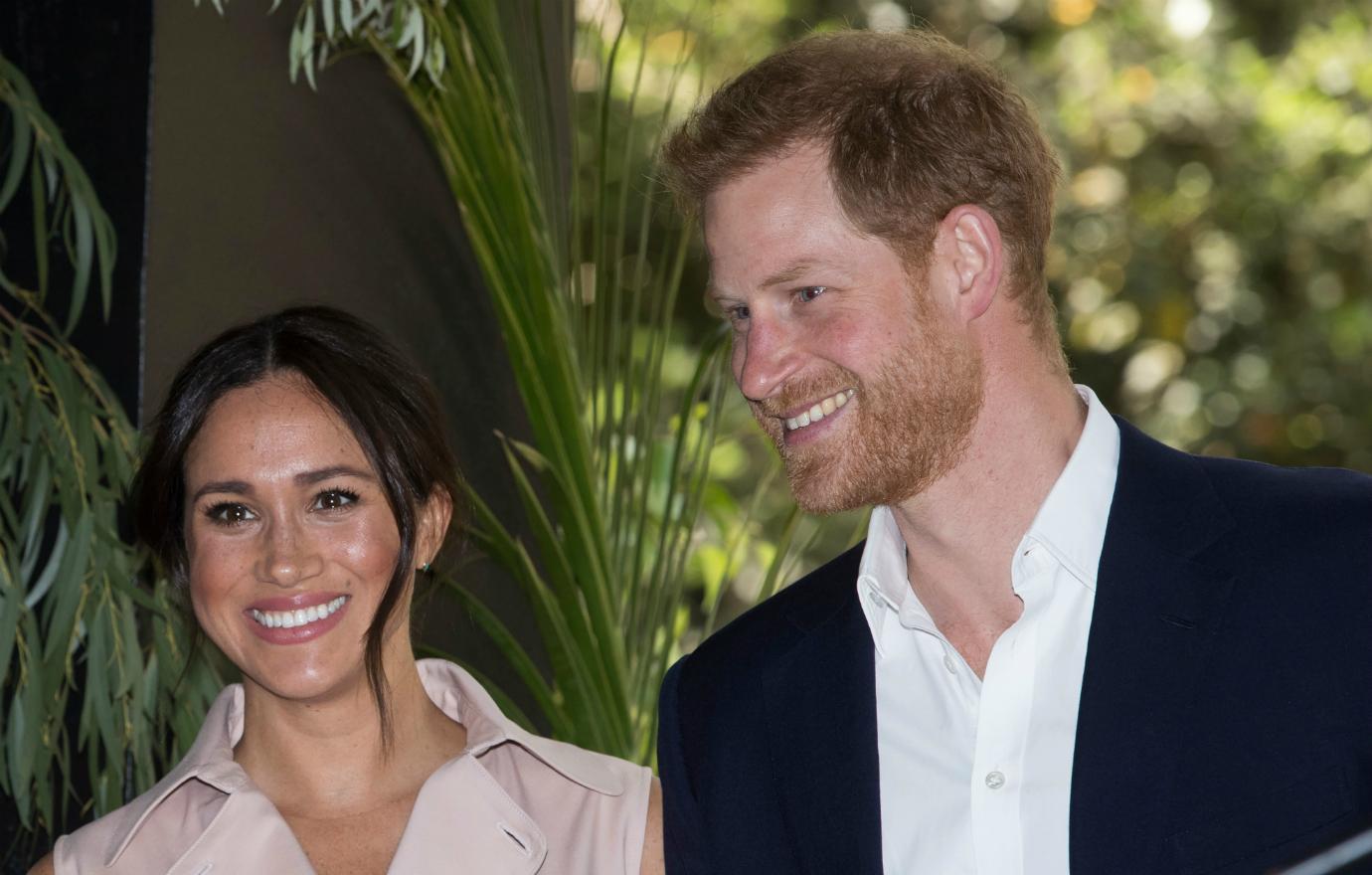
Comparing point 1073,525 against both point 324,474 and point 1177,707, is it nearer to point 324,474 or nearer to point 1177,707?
point 1177,707

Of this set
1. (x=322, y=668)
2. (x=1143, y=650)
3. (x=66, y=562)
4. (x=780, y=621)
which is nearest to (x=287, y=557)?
(x=322, y=668)

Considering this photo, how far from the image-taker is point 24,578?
2.19m

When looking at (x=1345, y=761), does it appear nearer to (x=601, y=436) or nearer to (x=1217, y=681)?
(x=1217, y=681)

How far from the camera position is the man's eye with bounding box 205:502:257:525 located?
199 centimetres

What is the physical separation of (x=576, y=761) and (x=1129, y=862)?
72cm

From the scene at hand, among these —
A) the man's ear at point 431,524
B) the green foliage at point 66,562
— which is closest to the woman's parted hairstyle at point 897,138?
the man's ear at point 431,524

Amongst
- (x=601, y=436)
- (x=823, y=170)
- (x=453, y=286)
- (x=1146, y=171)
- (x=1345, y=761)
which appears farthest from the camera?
(x=1146, y=171)

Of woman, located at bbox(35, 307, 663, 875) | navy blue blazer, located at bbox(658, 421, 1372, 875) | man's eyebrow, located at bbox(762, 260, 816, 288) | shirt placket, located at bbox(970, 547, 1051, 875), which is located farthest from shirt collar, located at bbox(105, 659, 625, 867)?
man's eyebrow, located at bbox(762, 260, 816, 288)

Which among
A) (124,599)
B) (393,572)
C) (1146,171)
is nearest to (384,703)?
(393,572)

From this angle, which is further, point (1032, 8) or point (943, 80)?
point (1032, 8)

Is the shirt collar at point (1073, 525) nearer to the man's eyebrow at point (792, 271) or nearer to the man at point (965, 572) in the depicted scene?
the man at point (965, 572)

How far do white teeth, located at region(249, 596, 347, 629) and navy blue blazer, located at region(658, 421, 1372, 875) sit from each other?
45 centimetres

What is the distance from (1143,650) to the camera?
1640 millimetres

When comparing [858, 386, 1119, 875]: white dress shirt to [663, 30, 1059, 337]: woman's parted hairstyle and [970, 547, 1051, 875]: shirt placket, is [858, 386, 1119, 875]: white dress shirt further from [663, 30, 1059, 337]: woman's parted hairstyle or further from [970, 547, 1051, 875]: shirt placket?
[663, 30, 1059, 337]: woman's parted hairstyle
